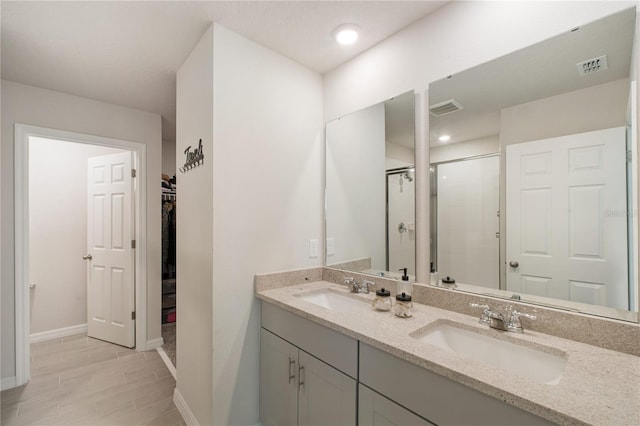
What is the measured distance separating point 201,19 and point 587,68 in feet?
6.33

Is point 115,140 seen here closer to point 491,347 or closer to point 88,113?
point 88,113

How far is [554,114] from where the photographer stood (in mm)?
1211

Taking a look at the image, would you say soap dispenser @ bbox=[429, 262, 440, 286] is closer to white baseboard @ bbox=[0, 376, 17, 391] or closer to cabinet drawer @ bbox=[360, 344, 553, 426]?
cabinet drawer @ bbox=[360, 344, 553, 426]

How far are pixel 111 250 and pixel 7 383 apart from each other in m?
1.32

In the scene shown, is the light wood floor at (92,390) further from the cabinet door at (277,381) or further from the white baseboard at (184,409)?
the cabinet door at (277,381)

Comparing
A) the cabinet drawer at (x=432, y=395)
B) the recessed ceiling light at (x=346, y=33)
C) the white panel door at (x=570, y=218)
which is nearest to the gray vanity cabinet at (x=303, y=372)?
the cabinet drawer at (x=432, y=395)

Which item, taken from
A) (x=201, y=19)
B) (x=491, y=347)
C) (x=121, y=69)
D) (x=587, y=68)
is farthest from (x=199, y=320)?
(x=587, y=68)

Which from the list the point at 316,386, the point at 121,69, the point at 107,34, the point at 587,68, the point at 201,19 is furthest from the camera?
the point at 121,69

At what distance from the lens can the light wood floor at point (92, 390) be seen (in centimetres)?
197

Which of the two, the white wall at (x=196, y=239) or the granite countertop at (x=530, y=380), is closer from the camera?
the granite countertop at (x=530, y=380)

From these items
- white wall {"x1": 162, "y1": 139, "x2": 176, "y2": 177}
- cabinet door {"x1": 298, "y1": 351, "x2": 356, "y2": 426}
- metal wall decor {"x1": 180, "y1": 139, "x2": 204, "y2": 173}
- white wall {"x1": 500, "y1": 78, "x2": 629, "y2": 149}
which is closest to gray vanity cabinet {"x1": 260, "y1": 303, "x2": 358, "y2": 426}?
cabinet door {"x1": 298, "y1": 351, "x2": 356, "y2": 426}

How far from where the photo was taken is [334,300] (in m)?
1.92

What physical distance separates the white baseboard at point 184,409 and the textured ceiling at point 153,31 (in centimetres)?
249

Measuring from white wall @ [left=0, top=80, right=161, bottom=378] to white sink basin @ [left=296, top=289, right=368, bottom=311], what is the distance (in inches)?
84.1
